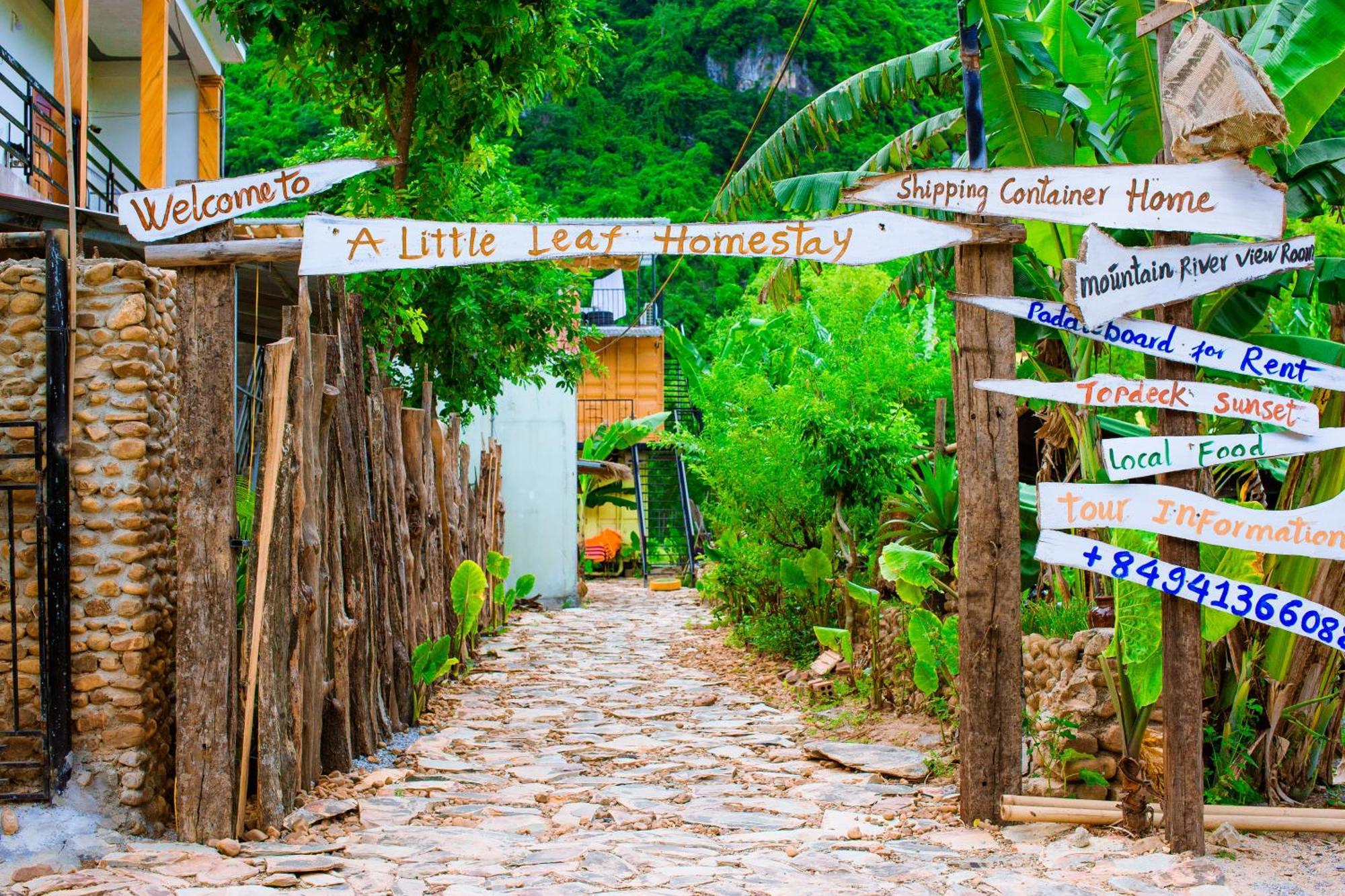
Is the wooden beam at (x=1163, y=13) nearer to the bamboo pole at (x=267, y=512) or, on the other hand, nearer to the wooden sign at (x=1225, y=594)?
the wooden sign at (x=1225, y=594)

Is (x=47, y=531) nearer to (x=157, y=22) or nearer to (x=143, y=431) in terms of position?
(x=143, y=431)

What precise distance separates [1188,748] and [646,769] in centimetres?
320

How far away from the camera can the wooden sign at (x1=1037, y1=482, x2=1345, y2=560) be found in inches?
185

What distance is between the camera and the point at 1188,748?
4.79 metres

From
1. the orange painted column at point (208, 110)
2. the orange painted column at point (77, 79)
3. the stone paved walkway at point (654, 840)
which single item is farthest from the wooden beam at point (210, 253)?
the orange painted column at point (208, 110)

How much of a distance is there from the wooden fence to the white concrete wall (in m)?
7.49

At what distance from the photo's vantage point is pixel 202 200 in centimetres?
518

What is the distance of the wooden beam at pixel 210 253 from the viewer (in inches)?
203

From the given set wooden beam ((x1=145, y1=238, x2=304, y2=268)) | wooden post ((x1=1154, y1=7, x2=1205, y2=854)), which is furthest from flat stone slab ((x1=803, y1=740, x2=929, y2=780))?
wooden beam ((x1=145, y1=238, x2=304, y2=268))

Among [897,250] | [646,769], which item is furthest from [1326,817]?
[646,769]

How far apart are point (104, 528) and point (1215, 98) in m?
Answer: 4.79

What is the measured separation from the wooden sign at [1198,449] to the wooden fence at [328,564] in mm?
3546

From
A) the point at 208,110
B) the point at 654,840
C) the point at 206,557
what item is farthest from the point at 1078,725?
the point at 208,110

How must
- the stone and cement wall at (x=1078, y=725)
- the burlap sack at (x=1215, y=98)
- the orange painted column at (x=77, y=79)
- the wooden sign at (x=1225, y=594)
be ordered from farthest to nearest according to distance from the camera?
1. the orange painted column at (x=77, y=79)
2. the stone and cement wall at (x=1078, y=725)
3. the wooden sign at (x=1225, y=594)
4. the burlap sack at (x=1215, y=98)
